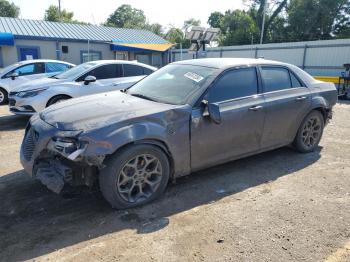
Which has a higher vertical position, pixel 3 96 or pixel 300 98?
pixel 300 98

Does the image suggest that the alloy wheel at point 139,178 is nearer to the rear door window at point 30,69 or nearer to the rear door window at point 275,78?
the rear door window at point 275,78

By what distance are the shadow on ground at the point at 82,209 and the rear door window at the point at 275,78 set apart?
1.22 metres

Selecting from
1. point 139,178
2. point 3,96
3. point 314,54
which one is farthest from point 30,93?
point 314,54

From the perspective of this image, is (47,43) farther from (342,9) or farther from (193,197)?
(342,9)

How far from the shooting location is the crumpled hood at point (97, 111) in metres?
3.46

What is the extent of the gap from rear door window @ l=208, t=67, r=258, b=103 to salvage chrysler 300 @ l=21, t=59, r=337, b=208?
1 centimetres

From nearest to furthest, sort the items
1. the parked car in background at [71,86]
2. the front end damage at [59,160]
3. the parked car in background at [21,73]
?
1. the front end damage at [59,160]
2. the parked car in background at [71,86]
3. the parked car in background at [21,73]

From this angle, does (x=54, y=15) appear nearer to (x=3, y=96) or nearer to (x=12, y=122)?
(x=3, y=96)

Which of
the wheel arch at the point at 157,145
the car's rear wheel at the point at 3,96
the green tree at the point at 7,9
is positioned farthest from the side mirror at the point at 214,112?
the green tree at the point at 7,9

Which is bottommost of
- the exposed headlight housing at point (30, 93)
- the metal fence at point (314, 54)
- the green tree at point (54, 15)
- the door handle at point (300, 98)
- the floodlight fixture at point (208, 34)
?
the exposed headlight housing at point (30, 93)

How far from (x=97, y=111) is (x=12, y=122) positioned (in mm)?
5669

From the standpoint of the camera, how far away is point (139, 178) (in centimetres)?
366

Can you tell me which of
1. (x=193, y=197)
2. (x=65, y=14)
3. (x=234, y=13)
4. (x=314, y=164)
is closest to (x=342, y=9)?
(x=234, y=13)

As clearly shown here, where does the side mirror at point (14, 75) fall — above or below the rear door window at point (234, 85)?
below
